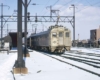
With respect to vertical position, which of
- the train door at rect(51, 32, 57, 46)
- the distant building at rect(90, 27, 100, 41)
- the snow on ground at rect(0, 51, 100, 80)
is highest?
the distant building at rect(90, 27, 100, 41)

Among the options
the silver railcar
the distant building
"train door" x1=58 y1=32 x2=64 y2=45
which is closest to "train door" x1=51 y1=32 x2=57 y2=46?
the silver railcar

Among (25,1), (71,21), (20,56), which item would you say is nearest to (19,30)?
(20,56)

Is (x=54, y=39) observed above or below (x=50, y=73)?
above

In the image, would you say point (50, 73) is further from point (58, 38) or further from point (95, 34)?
point (95, 34)

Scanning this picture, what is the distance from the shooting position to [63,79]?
8.55 metres

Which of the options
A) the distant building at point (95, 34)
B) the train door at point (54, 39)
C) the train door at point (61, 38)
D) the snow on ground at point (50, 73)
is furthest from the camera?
the distant building at point (95, 34)

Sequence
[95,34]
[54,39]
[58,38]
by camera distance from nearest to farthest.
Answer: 1. [54,39]
2. [58,38]
3. [95,34]

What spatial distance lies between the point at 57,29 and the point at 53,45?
1983 millimetres

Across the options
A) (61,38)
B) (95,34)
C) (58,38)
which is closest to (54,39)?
(58,38)

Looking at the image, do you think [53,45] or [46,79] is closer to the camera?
[46,79]

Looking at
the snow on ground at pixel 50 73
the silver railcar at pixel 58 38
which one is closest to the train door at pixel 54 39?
the silver railcar at pixel 58 38

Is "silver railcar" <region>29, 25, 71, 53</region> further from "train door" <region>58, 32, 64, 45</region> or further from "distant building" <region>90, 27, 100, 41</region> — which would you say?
"distant building" <region>90, 27, 100, 41</region>

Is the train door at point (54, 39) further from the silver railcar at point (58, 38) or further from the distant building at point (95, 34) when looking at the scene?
the distant building at point (95, 34)

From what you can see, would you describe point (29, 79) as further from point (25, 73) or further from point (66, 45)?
point (66, 45)
